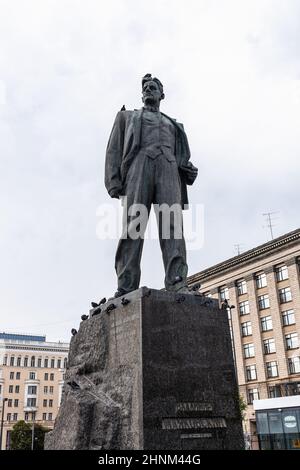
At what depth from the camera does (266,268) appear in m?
48.9

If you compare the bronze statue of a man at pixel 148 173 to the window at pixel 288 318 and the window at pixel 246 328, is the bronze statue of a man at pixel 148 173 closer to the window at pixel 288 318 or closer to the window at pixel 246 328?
the window at pixel 288 318

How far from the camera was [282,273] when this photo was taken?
1865 inches

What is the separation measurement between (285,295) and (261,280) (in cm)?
372

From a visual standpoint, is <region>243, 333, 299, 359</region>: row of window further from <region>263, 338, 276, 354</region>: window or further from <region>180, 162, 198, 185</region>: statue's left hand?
<region>180, 162, 198, 185</region>: statue's left hand

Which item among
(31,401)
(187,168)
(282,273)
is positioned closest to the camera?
(187,168)

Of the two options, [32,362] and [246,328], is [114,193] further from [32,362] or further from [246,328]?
[32,362]

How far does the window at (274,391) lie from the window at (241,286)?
10403 mm

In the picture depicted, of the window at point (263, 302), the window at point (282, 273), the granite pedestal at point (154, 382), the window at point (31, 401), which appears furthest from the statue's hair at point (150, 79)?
the window at point (31, 401)

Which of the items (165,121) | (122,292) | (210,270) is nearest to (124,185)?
(165,121)

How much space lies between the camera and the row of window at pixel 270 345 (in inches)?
1758

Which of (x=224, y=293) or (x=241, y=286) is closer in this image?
(x=241, y=286)

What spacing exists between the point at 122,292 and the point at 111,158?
2277mm

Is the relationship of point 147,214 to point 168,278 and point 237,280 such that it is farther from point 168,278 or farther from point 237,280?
point 237,280

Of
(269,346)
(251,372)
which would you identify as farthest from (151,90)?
(251,372)
